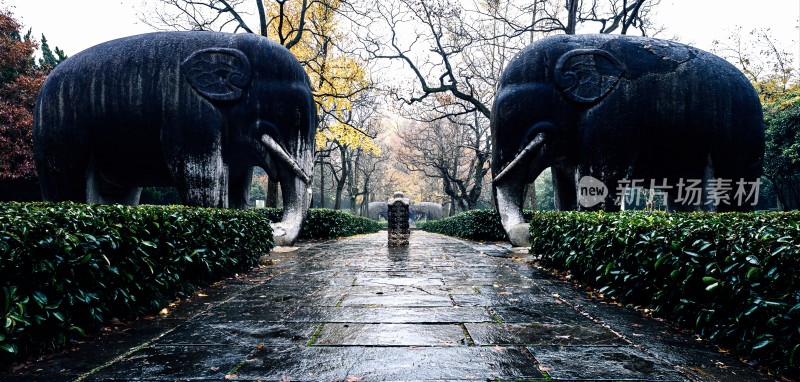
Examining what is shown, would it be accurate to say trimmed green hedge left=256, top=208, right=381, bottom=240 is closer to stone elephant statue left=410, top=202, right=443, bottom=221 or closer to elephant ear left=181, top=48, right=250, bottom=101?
elephant ear left=181, top=48, right=250, bottom=101

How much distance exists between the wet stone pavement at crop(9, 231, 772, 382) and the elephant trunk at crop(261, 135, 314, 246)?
3122 millimetres

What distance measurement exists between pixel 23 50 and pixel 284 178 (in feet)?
49.4

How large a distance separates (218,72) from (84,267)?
14.9 feet

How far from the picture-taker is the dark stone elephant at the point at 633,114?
650 centimetres

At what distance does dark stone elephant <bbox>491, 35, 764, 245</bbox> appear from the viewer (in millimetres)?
6504

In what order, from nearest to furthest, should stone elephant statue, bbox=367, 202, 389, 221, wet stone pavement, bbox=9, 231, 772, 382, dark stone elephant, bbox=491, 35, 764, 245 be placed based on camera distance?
wet stone pavement, bbox=9, 231, 772, 382, dark stone elephant, bbox=491, 35, 764, 245, stone elephant statue, bbox=367, 202, 389, 221

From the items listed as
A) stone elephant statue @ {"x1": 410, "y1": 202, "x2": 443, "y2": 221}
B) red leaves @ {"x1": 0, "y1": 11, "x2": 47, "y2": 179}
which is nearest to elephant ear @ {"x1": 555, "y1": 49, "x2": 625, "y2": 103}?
red leaves @ {"x1": 0, "y1": 11, "x2": 47, "y2": 179}

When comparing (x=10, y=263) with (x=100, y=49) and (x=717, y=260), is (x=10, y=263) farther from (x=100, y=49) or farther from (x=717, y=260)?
(x=100, y=49)

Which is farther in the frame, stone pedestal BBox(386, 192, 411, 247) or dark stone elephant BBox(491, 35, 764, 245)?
stone pedestal BBox(386, 192, 411, 247)

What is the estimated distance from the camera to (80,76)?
6.52m

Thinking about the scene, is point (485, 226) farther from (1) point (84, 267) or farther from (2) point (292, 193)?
(1) point (84, 267)

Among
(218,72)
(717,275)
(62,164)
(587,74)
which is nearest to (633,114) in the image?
(587,74)

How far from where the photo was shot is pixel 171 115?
20.8ft

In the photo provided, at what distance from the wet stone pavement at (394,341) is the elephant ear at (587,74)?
11.7 feet
